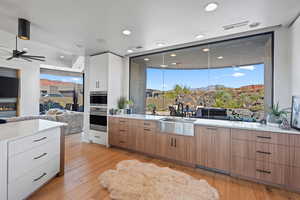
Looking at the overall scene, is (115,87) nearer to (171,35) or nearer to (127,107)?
(127,107)

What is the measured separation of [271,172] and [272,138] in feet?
1.76

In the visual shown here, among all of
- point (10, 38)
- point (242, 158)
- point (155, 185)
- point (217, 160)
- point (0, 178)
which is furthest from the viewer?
point (10, 38)

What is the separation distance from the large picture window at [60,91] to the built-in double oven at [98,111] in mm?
3926

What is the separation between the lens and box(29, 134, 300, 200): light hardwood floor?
191 cm

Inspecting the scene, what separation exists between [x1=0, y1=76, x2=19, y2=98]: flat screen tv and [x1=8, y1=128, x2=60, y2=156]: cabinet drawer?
4781 millimetres

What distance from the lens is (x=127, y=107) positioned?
169 inches

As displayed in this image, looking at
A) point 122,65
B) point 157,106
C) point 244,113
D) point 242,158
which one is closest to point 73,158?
point 157,106

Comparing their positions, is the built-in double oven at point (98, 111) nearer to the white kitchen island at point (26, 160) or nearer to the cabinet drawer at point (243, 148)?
the white kitchen island at point (26, 160)

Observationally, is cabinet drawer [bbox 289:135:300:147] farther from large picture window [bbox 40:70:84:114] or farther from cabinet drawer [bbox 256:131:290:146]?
large picture window [bbox 40:70:84:114]

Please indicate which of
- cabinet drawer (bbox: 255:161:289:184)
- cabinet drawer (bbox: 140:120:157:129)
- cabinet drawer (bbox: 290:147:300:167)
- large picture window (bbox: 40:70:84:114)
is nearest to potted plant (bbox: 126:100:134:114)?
cabinet drawer (bbox: 140:120:157:129)

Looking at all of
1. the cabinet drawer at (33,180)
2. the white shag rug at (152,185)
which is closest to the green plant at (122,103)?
the white shag rug at (152,185)

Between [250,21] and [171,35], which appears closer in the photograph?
[250,21]

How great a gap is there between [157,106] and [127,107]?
0.98 meters

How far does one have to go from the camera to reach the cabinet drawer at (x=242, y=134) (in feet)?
7.48
